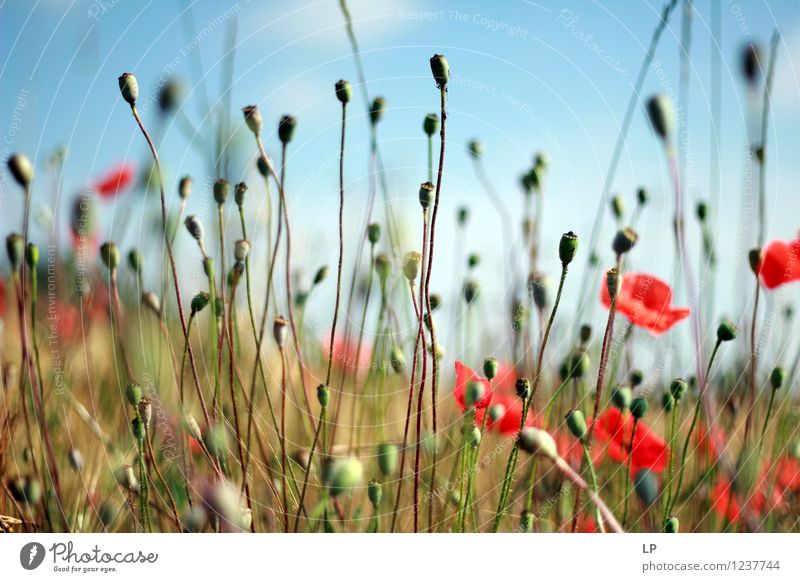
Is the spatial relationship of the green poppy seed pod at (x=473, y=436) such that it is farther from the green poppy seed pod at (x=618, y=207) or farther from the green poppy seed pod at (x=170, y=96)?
the green poppy seed pod at (x=170, y=96)

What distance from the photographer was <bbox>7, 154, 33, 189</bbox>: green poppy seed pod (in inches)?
22.1

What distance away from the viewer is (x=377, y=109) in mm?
625

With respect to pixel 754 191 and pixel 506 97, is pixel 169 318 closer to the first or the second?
pixel 506 97

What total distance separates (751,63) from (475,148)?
Result: 0.30 meters

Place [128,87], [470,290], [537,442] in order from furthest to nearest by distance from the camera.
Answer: [470,290]
[128,87]
[537,442]

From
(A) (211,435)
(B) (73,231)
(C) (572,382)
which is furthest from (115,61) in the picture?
(C) (572,382)

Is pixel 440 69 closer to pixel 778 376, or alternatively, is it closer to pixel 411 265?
pixel 411 265

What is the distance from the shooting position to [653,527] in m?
0.67

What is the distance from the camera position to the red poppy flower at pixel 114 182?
656mm

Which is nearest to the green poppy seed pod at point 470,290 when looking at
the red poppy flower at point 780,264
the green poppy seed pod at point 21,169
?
the red poppy flower at point 780,264

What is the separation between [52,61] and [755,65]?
2.17 feet

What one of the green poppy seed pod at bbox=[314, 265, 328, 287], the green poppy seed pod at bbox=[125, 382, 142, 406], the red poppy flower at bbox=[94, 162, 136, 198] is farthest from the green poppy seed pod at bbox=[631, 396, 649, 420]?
the red poppy flower at bbox=[94, 162, 136, 198]

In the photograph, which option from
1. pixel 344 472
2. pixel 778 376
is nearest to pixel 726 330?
pixel 778 376
